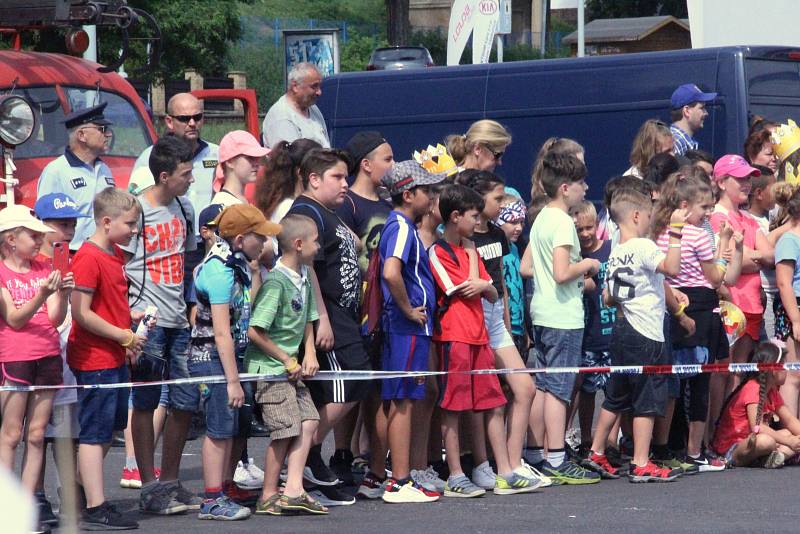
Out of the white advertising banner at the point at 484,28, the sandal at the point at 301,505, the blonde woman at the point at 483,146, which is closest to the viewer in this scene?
the sandal at the point at 301,505

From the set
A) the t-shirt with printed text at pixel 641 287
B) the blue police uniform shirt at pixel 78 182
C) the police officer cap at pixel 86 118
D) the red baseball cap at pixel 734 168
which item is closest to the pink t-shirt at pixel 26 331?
the blue police uniform shirt at pixel 78 182

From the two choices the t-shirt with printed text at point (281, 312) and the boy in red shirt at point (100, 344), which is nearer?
A: the boy in red shirt at point (100, 344)

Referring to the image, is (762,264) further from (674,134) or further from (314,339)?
(314,339)

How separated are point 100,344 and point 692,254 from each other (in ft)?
12.0

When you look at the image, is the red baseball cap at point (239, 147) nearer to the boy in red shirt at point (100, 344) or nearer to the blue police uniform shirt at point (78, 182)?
the boy in red shirt at point (100, 344)

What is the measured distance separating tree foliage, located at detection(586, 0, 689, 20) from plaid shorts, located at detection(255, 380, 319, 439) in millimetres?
56145

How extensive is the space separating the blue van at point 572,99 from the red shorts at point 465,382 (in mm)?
4826

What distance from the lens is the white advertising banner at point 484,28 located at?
24078 millimetres

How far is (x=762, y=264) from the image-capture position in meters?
9.22

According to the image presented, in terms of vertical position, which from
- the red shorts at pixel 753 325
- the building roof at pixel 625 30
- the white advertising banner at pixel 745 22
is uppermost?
the building roof at pixel 625 30

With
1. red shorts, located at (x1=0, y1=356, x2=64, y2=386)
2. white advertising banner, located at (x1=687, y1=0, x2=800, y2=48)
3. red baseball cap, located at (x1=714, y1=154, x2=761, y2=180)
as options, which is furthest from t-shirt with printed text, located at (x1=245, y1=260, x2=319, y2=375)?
white advertising banner, located at (x1=687, y1=0, x2=800, y2=48)

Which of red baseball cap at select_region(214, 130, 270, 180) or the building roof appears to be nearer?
red baseball cap at select_region(214, 130, 270, 180)

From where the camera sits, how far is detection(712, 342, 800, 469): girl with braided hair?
8.66 m

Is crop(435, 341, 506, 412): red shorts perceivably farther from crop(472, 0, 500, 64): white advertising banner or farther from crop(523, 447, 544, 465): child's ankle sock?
crop(472, 0, 500, 64): white advertising banner
